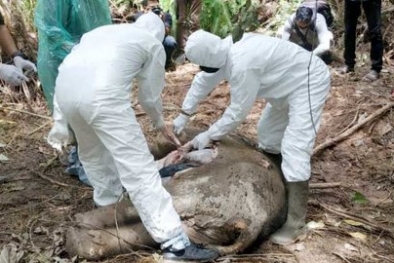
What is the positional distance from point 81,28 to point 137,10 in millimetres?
4184

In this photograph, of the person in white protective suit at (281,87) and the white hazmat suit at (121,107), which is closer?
the white hazmat suit at (121,107)

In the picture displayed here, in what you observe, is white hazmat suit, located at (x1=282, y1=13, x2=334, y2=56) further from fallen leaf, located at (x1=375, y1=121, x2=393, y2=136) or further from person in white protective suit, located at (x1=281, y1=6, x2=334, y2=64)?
fallen leaf, located at (x1=375, y1=121, x2=393, y2=136)

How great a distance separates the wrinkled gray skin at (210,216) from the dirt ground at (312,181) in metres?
0.11

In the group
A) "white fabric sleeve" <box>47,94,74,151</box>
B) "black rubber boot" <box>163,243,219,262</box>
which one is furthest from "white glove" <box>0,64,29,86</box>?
"black rubber boot" <box>163,243,219,262</box>

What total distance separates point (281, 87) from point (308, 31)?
7.31ft

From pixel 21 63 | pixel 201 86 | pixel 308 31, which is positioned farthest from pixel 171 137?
pixel 308 31

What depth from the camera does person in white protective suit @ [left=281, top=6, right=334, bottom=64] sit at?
593 cm

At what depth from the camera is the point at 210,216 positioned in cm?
369

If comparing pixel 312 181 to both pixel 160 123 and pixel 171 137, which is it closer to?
pixel 171 137

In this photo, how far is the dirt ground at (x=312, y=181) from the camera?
3.83 m

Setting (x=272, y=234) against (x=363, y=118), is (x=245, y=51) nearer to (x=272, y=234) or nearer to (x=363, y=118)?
(x=272, y=234)

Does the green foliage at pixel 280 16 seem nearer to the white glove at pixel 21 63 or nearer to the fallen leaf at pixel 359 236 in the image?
the white glove at pixel 21 63

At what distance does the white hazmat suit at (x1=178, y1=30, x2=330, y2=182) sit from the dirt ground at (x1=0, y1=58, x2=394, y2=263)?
1.85 feet

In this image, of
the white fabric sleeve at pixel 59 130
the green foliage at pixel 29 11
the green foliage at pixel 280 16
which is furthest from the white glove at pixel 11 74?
the green foliage at pixel 280 16
